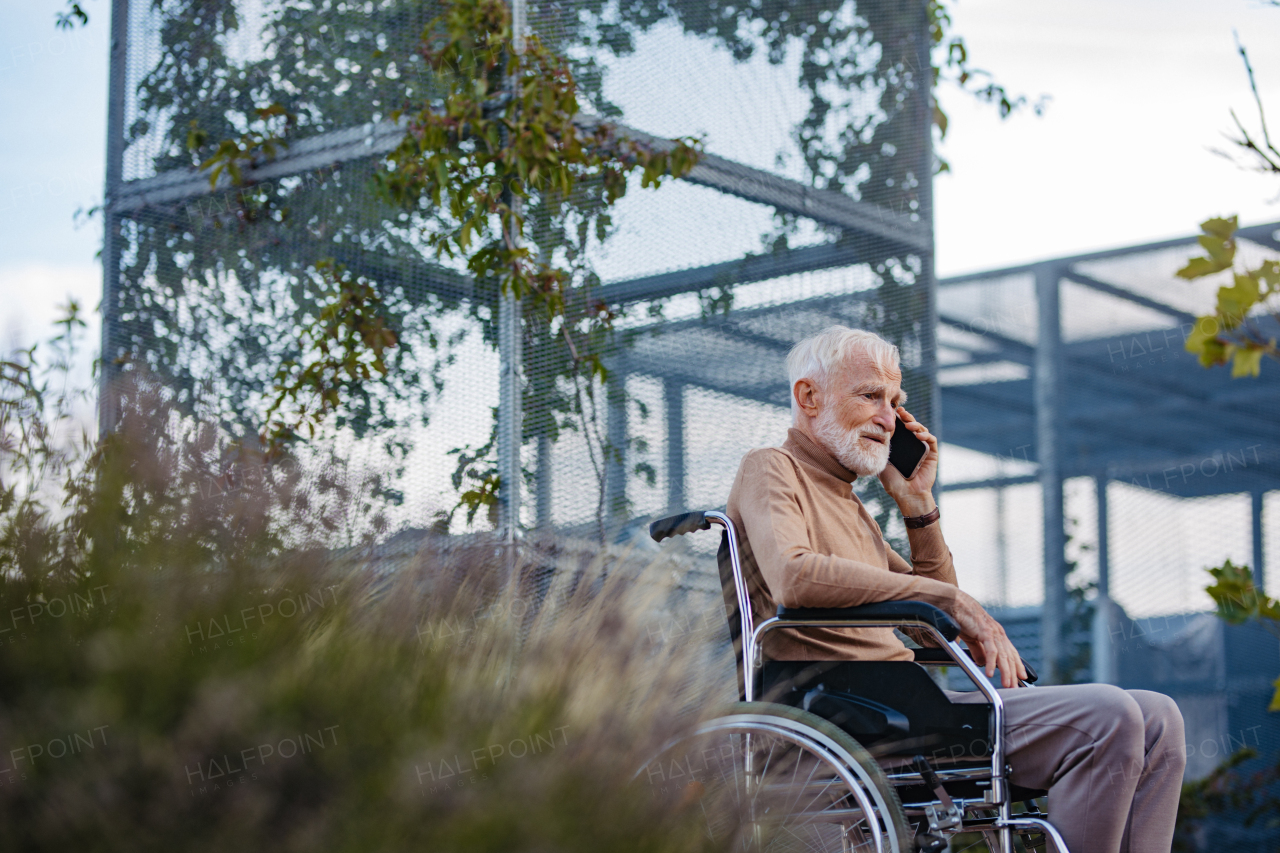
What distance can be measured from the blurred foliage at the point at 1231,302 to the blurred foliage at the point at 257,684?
0.79 meters

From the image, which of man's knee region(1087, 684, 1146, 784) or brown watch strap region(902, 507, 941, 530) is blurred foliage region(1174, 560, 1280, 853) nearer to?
brown watch strap region(902, 507, 941, 530)

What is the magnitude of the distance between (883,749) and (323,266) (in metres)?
2.76

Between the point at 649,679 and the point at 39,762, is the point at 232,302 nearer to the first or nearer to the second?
the point at 649,679

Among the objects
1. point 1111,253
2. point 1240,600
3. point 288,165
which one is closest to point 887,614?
point 1240,600

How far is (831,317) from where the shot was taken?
4922 mm

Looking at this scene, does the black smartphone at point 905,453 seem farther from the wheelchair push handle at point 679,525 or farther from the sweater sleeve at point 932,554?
the wheelchair push handle at point 679,525

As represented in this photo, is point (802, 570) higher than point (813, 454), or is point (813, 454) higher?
point (813, 454)

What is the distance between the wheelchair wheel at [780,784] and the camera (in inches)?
60.2

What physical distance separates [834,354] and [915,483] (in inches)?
15.1

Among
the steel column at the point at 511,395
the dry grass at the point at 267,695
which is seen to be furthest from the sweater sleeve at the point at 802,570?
the steel column at the point at 511,395

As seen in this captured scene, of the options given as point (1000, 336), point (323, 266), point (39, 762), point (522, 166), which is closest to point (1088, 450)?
point (1000, 336)

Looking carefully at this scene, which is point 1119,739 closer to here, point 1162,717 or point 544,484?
point 1162,717

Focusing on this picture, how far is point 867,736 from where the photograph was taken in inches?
90.9

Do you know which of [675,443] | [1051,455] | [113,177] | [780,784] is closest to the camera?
[780,784]
